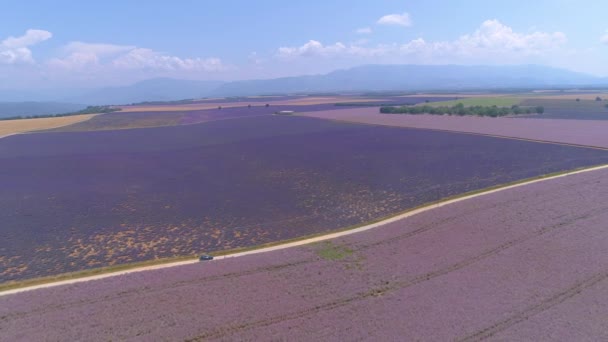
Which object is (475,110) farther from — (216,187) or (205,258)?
(205,258)

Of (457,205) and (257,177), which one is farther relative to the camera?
(257,177)

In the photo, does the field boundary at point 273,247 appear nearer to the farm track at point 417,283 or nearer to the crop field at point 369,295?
the crop field at point 369,295

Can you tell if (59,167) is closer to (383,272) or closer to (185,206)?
(185,206)

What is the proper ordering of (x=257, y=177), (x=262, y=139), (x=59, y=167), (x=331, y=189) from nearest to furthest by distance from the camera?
1. (x=331, y=189)
2. (x=257, y=177)
3. (x=59, y=167)
4. (x=262, y=139)

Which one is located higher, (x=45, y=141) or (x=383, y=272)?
(x=45, y=141)

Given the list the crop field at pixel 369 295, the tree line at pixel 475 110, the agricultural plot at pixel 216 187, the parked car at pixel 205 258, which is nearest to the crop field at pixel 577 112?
the tree line at pixel 475 110

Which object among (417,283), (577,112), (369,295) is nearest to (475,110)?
(577,112)

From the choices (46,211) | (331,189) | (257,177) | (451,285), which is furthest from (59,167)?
(451,285)

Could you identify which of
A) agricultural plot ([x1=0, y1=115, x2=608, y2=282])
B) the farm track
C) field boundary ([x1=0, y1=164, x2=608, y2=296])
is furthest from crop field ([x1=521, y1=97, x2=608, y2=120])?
the farm track
